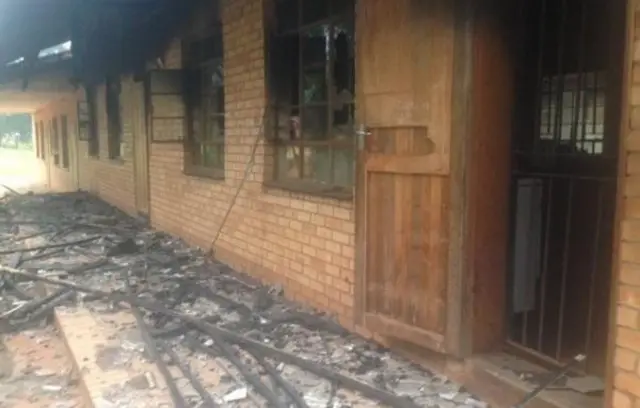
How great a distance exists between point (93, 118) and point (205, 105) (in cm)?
747

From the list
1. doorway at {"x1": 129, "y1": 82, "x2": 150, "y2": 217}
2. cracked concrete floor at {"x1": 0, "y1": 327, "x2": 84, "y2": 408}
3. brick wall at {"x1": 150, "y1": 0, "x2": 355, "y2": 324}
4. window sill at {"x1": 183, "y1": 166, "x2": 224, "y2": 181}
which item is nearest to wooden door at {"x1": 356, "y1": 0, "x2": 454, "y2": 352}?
brick wall at {"x1": 150, "y1": 0, "x2": 355, "y2": 324}

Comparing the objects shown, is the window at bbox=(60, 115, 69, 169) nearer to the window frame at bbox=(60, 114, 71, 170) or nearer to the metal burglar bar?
the window frame at bbox=(60, 114, 71, 170)

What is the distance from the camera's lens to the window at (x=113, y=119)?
12759 mm

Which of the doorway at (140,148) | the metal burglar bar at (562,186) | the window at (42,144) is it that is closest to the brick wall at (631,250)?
the metal burglar bar at (562,186)

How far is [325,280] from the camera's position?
17.0ft

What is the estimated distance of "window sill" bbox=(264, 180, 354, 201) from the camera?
495 centimetres

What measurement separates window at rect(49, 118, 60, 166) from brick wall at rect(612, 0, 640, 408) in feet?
71.5

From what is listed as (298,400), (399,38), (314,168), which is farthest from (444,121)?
(314,168)

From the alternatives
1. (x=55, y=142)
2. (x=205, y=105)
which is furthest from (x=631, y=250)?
(x=55, y=142)

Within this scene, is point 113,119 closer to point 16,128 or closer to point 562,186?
point 562,186

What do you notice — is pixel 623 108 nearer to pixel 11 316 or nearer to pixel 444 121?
pixel 444 121

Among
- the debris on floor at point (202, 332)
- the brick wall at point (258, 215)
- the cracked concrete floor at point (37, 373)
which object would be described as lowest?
the cracked concrete floor at point (37, 373)

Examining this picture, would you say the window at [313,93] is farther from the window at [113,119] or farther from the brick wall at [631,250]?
the window at [113,119]

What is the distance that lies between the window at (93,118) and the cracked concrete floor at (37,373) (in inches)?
388
